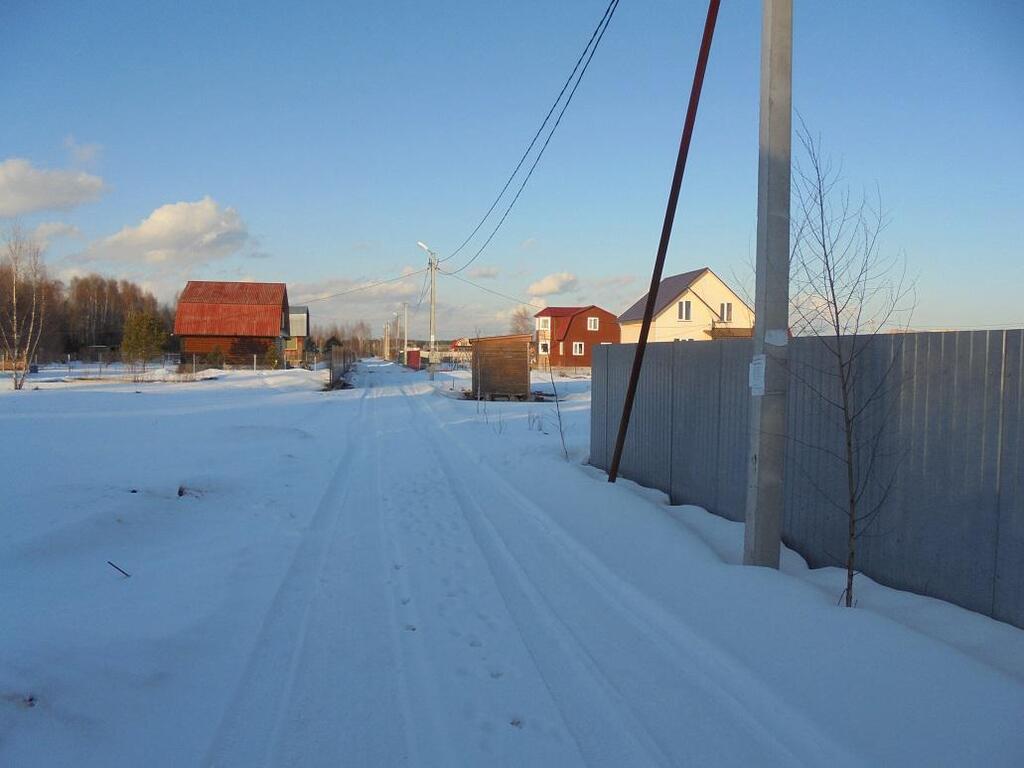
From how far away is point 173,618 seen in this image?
4859 mm

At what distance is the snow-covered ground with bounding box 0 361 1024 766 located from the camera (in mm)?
3369

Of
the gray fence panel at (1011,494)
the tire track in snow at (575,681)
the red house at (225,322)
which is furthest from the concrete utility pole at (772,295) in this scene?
the red house at (225,322)

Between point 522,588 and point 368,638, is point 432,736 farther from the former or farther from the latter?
point 522,588

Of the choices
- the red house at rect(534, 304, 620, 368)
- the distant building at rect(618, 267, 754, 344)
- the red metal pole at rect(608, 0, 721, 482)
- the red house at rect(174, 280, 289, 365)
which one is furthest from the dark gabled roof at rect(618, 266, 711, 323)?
the red metal pole at rect(608, 0, 721, 482)

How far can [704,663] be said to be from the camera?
4.26m

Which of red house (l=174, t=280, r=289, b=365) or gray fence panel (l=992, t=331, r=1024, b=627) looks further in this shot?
red house (l=174, t=280, r=289, b=365)

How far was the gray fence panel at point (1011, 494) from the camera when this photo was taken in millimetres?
4250

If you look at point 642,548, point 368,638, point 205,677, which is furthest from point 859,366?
point 205,677

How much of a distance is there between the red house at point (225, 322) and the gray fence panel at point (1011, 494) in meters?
53.1

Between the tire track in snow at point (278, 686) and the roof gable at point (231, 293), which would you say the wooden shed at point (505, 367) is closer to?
the tire track in snow at point (278, 686)

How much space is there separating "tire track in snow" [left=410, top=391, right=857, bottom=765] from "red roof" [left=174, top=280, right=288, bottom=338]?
50235 mm

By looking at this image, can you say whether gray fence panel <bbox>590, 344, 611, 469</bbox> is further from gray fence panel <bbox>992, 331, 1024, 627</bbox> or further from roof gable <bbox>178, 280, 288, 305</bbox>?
roof gable <bbox>178, 280, 288, 305</bbox>

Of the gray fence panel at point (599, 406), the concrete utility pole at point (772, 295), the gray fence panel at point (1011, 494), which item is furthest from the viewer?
the gray fence panel at point (599, 406)

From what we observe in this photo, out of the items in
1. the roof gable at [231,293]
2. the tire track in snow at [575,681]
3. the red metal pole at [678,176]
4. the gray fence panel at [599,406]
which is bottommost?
the tire track in snow at [575,681]
